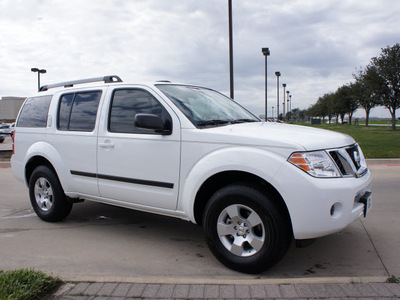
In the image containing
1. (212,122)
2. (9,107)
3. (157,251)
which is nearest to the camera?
(212,122)

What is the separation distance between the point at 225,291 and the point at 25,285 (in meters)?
1.52

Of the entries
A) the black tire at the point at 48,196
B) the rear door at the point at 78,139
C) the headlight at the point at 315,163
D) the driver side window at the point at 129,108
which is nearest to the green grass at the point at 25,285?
the rear door at the point at 78,139

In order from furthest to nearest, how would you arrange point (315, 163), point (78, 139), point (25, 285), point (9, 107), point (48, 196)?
point (9, 107)
point (48, 196)
point (78, 139)
point (315, 163)
point (25, 285)

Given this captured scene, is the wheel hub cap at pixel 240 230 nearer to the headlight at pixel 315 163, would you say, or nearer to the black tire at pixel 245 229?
the black tire at pixel 245 229

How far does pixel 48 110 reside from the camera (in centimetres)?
518

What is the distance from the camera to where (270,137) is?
3354mm

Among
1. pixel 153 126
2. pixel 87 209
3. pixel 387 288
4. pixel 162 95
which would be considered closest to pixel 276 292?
pixel 387 288

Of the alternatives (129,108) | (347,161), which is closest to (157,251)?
(129,108)

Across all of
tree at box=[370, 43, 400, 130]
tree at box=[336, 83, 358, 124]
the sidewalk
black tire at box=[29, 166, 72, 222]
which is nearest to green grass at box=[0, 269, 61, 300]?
the sidewalk

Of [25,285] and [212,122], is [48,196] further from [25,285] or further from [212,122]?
[212,122]

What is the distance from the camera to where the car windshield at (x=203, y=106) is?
13.0 ft

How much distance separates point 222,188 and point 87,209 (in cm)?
327

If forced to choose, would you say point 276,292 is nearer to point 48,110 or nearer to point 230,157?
point 230,157

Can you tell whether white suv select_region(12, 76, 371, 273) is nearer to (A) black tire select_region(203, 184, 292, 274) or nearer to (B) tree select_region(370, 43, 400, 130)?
(A) black tire select_region(203, 184, 292, 274)
